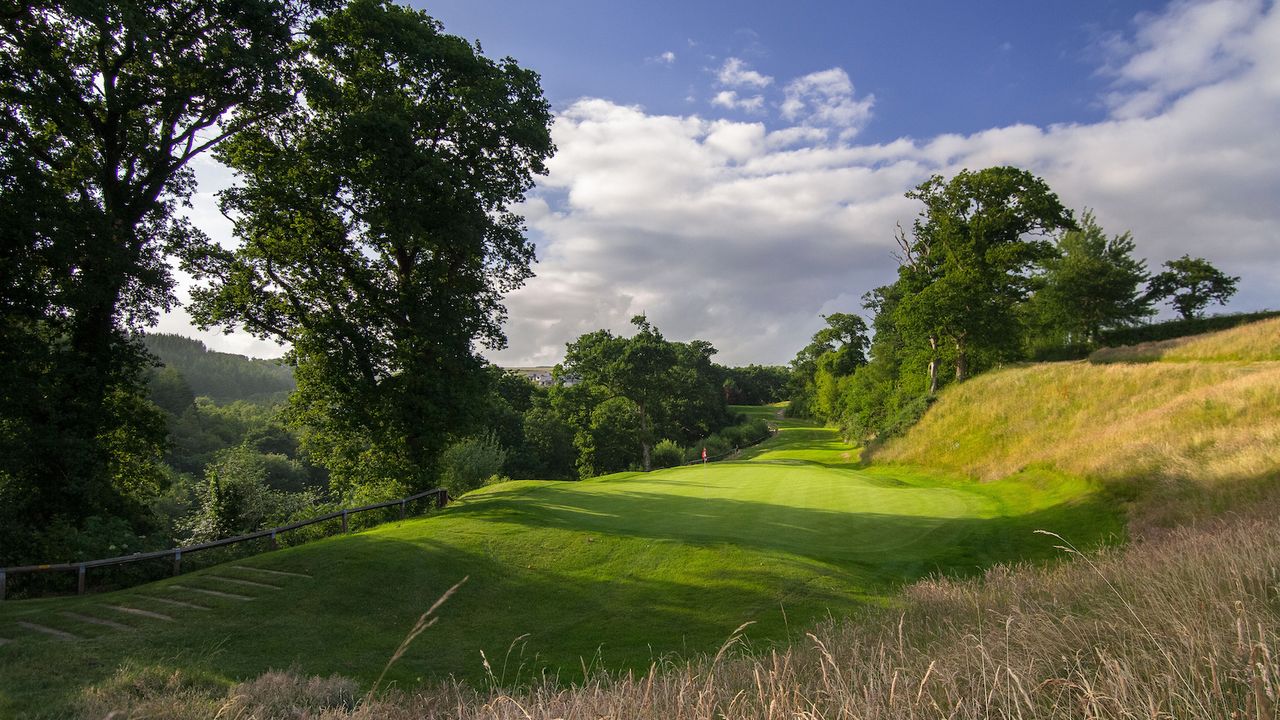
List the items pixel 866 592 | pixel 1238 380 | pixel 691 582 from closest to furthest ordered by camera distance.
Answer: pixel 866 592 < pixel 691 582 < pixel 1238 380

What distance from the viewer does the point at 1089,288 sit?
42.8m

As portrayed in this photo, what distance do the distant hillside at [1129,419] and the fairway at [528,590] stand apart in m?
2.08

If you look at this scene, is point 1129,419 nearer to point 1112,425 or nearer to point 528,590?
point 1112,425

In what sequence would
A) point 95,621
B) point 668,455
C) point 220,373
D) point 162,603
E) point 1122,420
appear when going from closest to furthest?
point 95,621 < point 162,603 < point 1122,420 < point 668,455 < point 220,373

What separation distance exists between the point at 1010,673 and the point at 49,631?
1119 centimetres

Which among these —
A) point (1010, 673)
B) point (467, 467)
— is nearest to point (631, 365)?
point (467, 467)

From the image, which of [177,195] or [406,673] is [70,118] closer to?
[177,195]

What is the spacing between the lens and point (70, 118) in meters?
13.1

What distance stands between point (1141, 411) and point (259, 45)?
31.5m

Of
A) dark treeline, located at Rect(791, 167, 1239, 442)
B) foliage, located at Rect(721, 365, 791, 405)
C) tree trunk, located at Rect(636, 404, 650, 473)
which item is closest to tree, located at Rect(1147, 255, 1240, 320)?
dark treeline, located at Rect(791, 167, 1239, 442)

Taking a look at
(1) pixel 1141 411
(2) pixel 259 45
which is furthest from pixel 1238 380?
(2) pixel 259 45

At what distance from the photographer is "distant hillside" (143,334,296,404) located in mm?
127562

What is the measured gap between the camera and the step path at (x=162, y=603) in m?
7.77

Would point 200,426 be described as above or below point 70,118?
below
